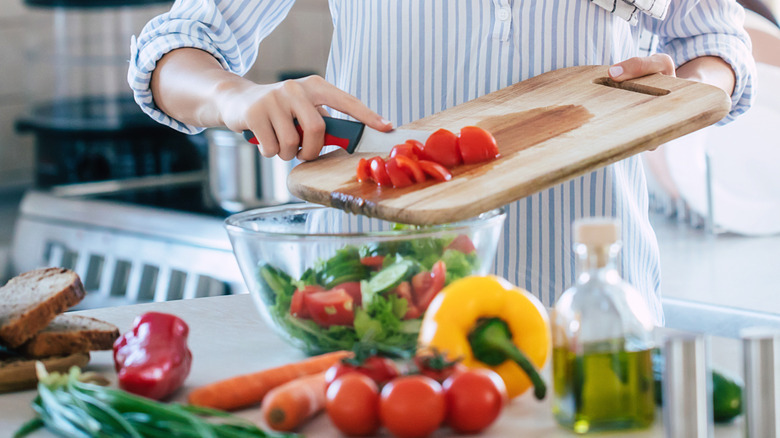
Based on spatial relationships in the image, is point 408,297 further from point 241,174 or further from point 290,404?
point 241,174

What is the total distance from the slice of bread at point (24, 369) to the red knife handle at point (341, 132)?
34cm

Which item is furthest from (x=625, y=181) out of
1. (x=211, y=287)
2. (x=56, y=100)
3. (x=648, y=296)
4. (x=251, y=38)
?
(x=56, y=100)

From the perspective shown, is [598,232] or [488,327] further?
[488,327]

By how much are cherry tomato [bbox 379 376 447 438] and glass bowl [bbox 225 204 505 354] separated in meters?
0.17

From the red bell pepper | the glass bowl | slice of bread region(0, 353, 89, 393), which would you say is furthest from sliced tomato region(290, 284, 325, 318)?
slice of bread region(0, 353, 89, 393)

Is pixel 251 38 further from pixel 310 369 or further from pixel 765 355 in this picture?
pixel 765 355

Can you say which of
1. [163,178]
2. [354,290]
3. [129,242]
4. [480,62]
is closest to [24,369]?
[354,290]

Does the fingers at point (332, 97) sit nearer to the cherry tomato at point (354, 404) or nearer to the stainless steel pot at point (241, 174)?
the cherry tomato at point (354, 404)

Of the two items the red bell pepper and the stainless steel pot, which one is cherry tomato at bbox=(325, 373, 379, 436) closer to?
the red bell pepper

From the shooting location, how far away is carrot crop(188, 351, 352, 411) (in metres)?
0.82

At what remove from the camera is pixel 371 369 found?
0.76 m

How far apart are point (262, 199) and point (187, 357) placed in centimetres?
152

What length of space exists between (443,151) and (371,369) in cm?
37

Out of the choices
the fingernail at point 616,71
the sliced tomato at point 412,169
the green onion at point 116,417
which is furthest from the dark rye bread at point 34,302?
the fingernail at point 616,71
